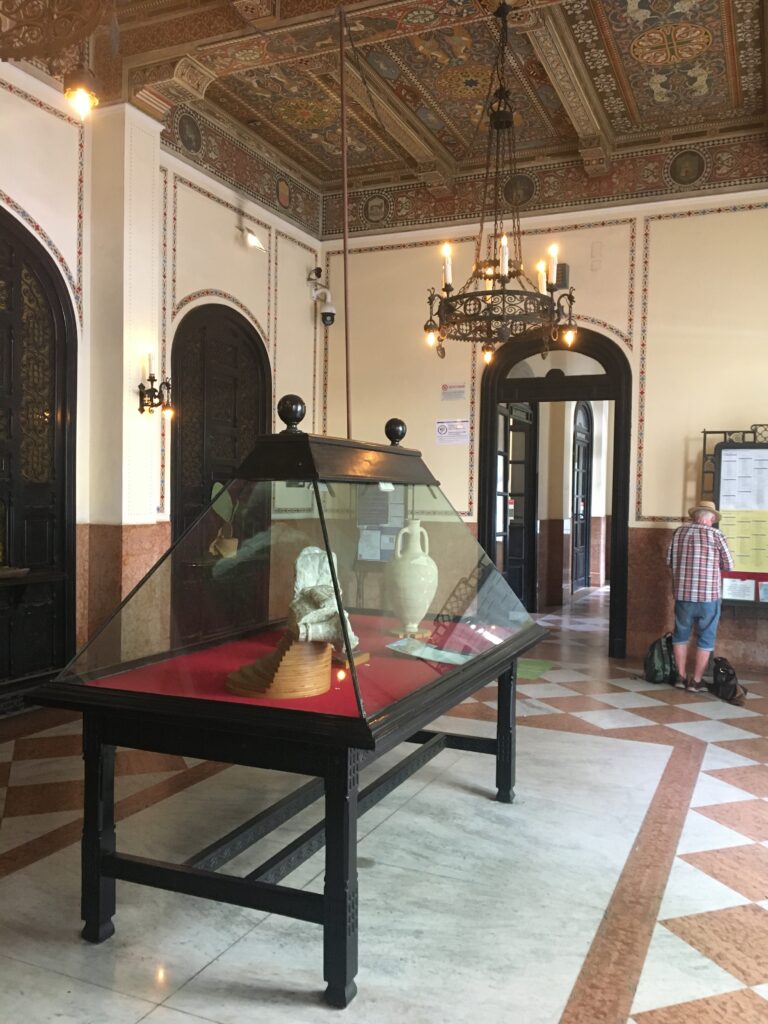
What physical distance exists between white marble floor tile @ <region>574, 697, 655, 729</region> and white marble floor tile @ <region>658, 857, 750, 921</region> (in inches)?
84.1

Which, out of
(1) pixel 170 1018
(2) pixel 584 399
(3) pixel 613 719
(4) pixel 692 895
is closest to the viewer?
(1) pixel 170 1018

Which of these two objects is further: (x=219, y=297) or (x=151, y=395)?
(x=219, y=297)

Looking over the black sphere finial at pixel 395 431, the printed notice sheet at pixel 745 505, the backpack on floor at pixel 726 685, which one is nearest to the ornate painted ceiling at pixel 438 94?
the printed notice sheet at pixel 745 505

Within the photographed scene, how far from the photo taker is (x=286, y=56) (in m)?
5.54

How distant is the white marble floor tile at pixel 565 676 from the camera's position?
684 centimetres

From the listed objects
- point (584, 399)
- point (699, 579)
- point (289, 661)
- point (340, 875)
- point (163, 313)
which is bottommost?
point (340, 875)

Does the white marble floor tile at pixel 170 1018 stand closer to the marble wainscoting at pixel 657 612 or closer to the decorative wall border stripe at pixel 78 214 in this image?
the decorative wall border stripe at pixel 78 214

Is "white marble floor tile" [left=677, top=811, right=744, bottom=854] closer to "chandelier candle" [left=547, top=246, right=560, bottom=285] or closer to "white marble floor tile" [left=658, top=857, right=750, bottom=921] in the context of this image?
"white marble floor tile" [left=658, top=857, right=750, bottom=921]

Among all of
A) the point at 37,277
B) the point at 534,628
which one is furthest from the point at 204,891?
the point at 37,277

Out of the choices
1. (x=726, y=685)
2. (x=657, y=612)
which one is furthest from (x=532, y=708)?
(x=657, y=612)

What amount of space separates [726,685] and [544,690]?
1.36 m

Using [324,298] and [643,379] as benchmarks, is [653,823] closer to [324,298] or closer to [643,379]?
[643,379]

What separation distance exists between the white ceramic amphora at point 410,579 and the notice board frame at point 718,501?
4.61m

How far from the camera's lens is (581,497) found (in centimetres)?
1336
